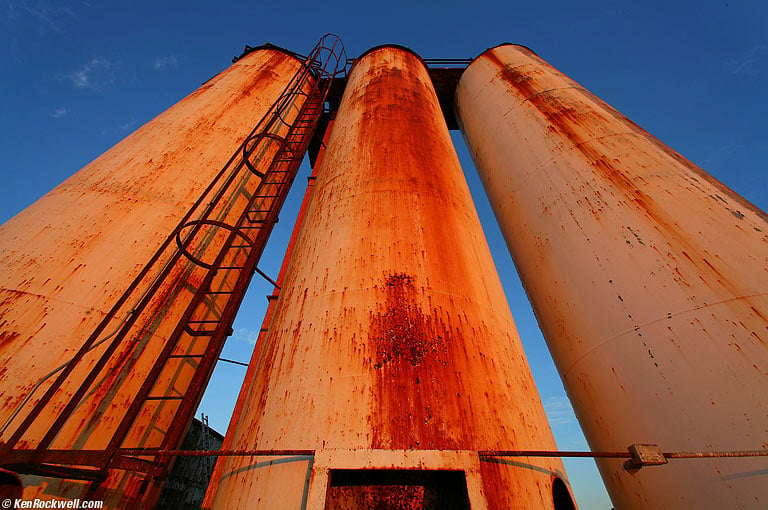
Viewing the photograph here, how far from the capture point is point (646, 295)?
12.1 feet

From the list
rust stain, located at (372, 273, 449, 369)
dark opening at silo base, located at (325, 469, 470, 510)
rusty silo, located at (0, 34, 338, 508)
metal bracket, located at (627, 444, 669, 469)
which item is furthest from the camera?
rusty silo, located at (0, 34, 338, 508)

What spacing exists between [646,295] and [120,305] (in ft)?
17.4

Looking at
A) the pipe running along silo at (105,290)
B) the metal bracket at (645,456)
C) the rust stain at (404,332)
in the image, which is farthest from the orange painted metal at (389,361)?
the pipe running along silo at (105,290)

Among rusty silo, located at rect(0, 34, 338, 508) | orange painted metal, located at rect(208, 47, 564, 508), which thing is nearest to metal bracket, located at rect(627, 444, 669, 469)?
orange painted metal, located at rect(208, 47, 564, 508)

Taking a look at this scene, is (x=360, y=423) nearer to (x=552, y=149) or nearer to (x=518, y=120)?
(x=552, y=149)

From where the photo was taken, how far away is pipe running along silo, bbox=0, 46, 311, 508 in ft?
10.5

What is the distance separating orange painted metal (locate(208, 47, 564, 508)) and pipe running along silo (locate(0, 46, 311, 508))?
129cm

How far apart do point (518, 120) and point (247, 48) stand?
29.6 ft

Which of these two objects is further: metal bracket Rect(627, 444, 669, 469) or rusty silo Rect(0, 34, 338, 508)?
rusty silo Rect(0, 34, 338, 508)

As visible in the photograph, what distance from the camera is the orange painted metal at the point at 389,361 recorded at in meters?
2.42

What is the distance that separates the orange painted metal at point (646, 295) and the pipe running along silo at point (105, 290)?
456 centimetres

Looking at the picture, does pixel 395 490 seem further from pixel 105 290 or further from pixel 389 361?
pixel 105 290

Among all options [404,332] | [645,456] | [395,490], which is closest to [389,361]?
[404,332]

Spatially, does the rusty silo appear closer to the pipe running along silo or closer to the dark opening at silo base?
the pipe running along silo
